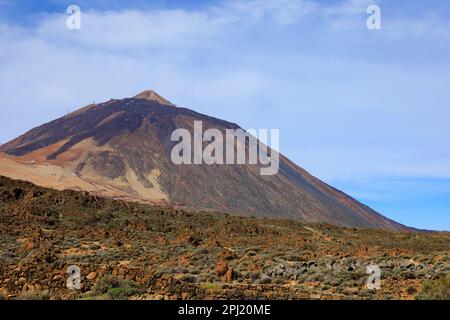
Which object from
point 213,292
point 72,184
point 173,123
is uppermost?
point 173,123

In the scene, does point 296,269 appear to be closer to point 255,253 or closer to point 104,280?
point 255,253

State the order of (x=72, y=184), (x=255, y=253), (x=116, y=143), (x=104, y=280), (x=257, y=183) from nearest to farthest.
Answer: (x=104, y=280) → (x=255, y=253) → (x=72, y=184) → (x=257, y=183) → (x=116, y=143)

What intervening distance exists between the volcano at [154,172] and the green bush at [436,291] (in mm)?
80820

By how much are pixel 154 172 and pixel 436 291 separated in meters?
109

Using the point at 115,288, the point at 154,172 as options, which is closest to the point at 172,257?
the point at 115,288

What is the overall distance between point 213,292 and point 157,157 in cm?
11386

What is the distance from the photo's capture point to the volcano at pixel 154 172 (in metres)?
106

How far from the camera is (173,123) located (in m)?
147

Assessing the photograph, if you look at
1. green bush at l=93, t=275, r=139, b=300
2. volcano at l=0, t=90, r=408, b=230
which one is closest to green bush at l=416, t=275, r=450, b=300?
green bush at l=93, t=275, r=139, b=300

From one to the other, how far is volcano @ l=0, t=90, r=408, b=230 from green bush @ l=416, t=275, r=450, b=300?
265 ft

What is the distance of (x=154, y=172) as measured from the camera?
4729 inches

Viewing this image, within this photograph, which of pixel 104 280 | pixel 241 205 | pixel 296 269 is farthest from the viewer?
pixel 241 205

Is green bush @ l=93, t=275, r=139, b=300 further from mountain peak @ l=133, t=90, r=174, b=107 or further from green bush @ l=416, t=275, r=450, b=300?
mountain peak @ l=133, t=90, r=174, b=107
